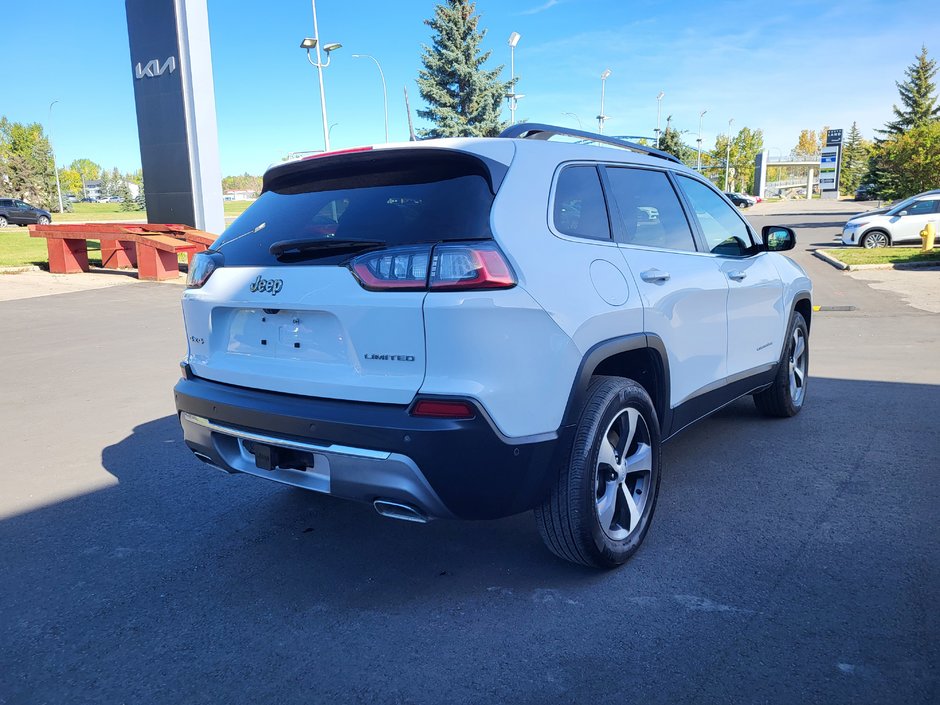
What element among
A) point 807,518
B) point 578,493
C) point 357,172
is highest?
point 357,172

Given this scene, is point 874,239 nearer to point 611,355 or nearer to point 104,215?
point 611,355

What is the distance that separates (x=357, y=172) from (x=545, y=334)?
1078 millimetres

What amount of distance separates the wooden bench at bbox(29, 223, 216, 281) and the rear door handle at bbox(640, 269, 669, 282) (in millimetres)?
13953

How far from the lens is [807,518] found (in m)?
3.65

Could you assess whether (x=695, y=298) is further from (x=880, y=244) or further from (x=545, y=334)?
(x=880, y=244)

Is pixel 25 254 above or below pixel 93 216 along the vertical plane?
below

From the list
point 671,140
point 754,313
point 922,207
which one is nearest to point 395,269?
point 754,313

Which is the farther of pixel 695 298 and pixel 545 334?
pixel 695 298

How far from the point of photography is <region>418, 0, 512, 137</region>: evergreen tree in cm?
3622

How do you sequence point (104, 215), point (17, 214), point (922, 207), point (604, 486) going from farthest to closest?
point (104, 215) → point (17, 214) → point (922, 207) → point (604, 486)

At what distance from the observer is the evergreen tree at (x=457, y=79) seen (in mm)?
36219

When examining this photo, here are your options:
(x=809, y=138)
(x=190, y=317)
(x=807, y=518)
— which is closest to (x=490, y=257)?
(x=190, y=317)

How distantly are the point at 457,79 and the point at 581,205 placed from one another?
3650cm

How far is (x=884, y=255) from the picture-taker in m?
17.5
